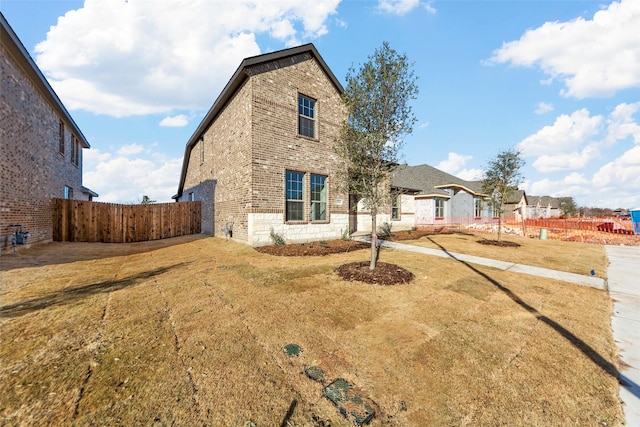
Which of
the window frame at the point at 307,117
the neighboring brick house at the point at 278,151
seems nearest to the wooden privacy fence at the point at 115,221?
the neighboring brick house at the point at 278,151

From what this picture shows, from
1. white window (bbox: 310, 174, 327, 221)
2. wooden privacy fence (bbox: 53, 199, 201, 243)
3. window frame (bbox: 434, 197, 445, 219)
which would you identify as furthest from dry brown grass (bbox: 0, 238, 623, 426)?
window frame (bbox: 434, 197, 445, 219)

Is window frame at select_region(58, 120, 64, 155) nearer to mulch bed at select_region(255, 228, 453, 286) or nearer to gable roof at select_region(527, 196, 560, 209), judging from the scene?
mulch bed at select_region(255, 228, 453, 286)

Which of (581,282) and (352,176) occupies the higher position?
(352,176)

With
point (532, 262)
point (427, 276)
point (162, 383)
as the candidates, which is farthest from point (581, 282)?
point (162, 383)

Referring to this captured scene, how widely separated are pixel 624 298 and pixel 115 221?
Answer: 1971 cm

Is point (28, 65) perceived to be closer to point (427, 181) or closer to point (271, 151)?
point (271, 151)

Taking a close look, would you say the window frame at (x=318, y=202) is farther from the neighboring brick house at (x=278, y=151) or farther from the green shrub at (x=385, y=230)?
the green shrub at (x=385, y=230)

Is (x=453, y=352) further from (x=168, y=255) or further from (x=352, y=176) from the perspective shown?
(x=168, y=255)

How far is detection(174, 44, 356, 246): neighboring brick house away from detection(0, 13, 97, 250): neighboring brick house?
23.0ft

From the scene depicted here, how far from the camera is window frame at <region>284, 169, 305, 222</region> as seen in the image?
1134 centimetres

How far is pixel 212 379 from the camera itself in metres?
2.53

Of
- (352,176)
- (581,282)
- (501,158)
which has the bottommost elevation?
(581,282)

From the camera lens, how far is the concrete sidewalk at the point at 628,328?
8.11 feet

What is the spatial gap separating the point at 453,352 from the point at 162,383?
339 centimetres
